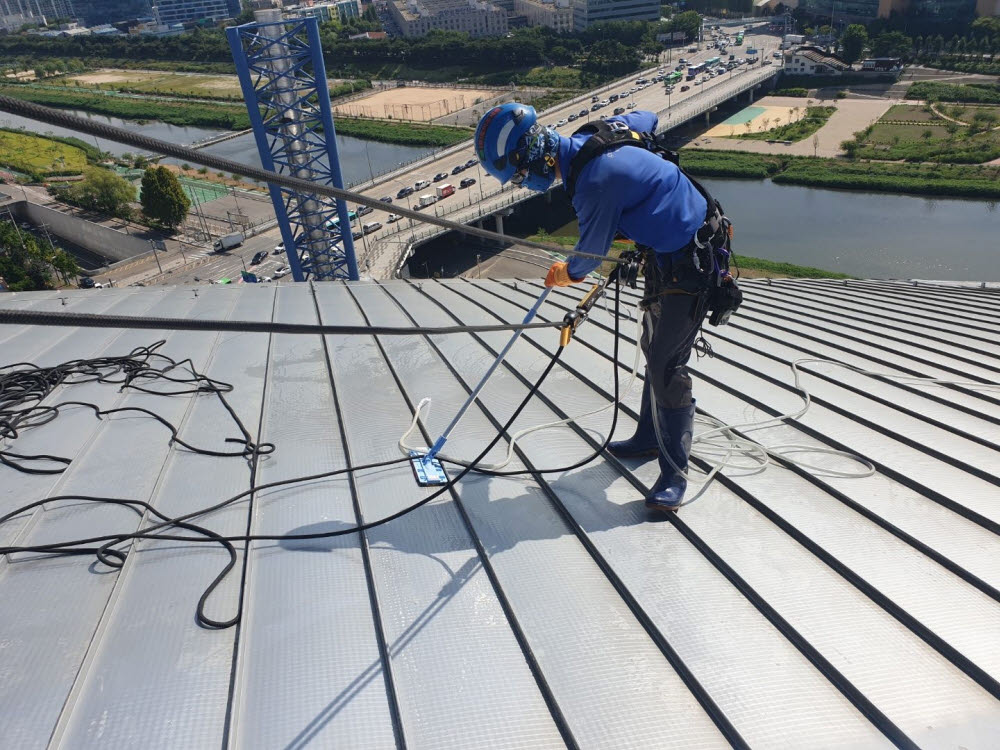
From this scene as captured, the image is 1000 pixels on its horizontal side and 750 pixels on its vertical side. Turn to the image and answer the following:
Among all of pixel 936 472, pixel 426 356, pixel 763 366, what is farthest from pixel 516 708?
pixel 763 366

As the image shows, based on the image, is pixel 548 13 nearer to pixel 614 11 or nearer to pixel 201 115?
pixel 614 11

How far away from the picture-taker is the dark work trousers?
3695mm

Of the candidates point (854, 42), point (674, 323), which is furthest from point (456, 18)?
point (674, 323)

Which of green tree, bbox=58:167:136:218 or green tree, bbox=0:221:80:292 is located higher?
green tree, bbox=58:167:136:218

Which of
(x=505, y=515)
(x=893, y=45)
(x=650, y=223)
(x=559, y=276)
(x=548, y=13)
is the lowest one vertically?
(x=893, y=45)

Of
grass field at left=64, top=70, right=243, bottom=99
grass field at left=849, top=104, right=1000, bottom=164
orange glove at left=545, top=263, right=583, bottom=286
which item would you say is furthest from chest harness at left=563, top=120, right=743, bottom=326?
grass field at left=64, top=70, right=243, bottom=99

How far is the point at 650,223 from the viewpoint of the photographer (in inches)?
139

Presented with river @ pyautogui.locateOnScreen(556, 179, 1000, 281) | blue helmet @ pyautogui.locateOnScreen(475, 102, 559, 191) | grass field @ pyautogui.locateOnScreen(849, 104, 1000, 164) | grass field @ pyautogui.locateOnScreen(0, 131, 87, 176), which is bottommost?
river @ pyautogui.locateOnScreen(556, 179, 1000, 281)

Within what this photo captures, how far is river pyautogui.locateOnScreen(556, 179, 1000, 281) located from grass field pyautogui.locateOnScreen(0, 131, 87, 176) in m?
49.1

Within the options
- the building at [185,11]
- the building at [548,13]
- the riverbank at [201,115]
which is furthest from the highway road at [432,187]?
the building at [185,11]

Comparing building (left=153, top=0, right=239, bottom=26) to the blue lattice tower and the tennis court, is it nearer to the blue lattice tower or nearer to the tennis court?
the tennis court

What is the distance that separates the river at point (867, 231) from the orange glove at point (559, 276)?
35893 mm

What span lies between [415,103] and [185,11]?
370ft

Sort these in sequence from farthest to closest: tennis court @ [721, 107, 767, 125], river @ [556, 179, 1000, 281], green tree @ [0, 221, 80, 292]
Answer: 1. tennis court @ [721, 107, 767, 125]
2. green tree @ [0, 221, 80, 292]
3. river @ [556, 179, 1000, 281]
